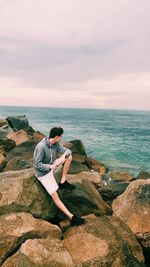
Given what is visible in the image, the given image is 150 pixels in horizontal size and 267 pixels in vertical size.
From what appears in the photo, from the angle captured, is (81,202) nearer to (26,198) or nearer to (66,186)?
(66,186)

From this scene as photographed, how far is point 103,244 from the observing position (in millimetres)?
7672

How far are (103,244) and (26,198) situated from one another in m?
2.23

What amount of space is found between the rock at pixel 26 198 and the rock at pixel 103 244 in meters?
0.91

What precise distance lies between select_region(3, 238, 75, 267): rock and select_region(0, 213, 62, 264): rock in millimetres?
636

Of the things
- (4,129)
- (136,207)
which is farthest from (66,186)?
(4,129)

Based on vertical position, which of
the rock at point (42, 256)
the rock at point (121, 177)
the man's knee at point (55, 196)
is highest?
the man's knee at point (55, 196)

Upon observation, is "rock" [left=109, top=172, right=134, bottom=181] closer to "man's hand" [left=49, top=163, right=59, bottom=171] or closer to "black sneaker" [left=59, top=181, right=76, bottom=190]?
"black sneaker" [left=59, top=181, right=76, bottom=190]

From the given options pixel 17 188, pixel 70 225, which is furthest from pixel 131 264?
pixel 17 188

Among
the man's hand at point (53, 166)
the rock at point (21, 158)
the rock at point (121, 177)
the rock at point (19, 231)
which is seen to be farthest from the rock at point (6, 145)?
the rock at point (19, 231)

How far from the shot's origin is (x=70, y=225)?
339 inches

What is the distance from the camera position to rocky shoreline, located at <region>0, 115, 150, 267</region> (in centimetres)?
688

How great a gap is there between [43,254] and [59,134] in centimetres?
308

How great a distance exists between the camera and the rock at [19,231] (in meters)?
7.48

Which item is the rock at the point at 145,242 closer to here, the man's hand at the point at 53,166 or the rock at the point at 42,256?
the man's hand at the point at 53,166
